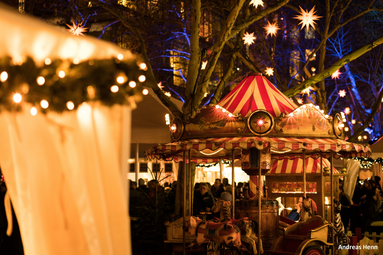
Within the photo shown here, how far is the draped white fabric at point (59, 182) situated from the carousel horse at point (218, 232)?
5811mm

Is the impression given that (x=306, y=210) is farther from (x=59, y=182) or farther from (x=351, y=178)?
(x=351, y=178)

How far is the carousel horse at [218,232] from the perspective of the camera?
8.16 m

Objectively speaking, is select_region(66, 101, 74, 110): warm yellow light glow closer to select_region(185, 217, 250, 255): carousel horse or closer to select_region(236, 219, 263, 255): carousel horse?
select_region(185, 217, 250, 255): carousel horse

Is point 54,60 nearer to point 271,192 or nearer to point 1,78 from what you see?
point 1,78

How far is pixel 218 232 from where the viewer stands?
326 inches

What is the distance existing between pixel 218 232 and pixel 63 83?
6368 millimetres

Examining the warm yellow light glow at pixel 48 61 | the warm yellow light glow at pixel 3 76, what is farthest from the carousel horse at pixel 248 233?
the warm yellow light glow at pixel 3 76

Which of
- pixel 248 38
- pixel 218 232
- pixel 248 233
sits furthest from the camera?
pixel 248 38

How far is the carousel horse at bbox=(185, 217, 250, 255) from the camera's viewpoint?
816 centimetres

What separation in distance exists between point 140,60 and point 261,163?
709cm

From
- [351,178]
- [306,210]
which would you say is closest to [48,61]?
[306,210]

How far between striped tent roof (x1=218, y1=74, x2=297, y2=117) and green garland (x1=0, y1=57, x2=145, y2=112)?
675 centimetres

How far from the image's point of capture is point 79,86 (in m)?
2.47

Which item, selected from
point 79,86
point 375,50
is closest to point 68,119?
point 79,86
